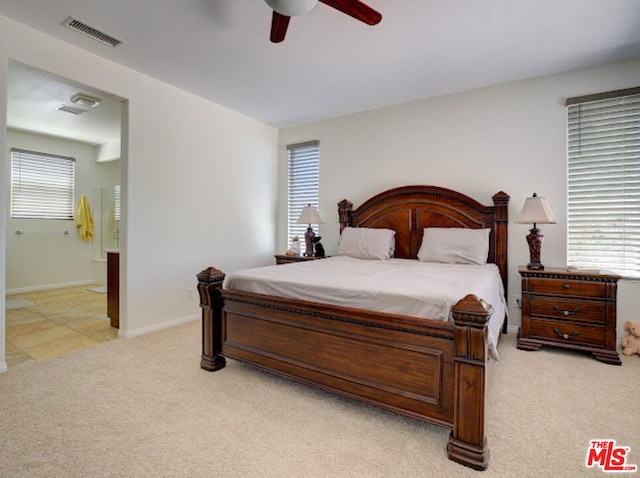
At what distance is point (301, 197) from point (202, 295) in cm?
280

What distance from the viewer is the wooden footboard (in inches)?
58.9

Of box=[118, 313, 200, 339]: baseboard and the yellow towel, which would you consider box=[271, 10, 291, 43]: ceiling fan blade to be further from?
the yellow towel

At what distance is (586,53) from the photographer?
2.89m

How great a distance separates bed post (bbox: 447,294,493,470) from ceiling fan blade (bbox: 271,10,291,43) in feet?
6.18

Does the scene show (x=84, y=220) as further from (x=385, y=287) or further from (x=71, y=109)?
(x=385, y=287)

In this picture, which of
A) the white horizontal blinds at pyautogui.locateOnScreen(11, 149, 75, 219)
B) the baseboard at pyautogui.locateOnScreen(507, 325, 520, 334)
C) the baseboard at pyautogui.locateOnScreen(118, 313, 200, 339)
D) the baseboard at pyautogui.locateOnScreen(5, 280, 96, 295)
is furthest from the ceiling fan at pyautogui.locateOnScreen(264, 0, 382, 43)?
the baseboard at pyautogui.locateOnScreen(5, 280, 96, 295)

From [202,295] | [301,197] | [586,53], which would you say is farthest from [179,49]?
[586,53]

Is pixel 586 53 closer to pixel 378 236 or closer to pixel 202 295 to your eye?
pixel 378 236

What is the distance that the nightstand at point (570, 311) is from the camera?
266 centimetres

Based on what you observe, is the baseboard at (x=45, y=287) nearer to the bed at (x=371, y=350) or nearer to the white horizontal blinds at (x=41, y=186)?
the white horizontal blinds at (x=41, y=186)

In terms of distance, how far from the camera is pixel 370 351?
5.98 feet

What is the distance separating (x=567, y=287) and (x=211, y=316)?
293 cm

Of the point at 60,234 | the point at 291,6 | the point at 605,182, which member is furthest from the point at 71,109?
the point at 605,182

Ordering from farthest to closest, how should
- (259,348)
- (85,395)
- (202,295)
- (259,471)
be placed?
(202,295) < (259,348) < (85,395) < (259,471)
